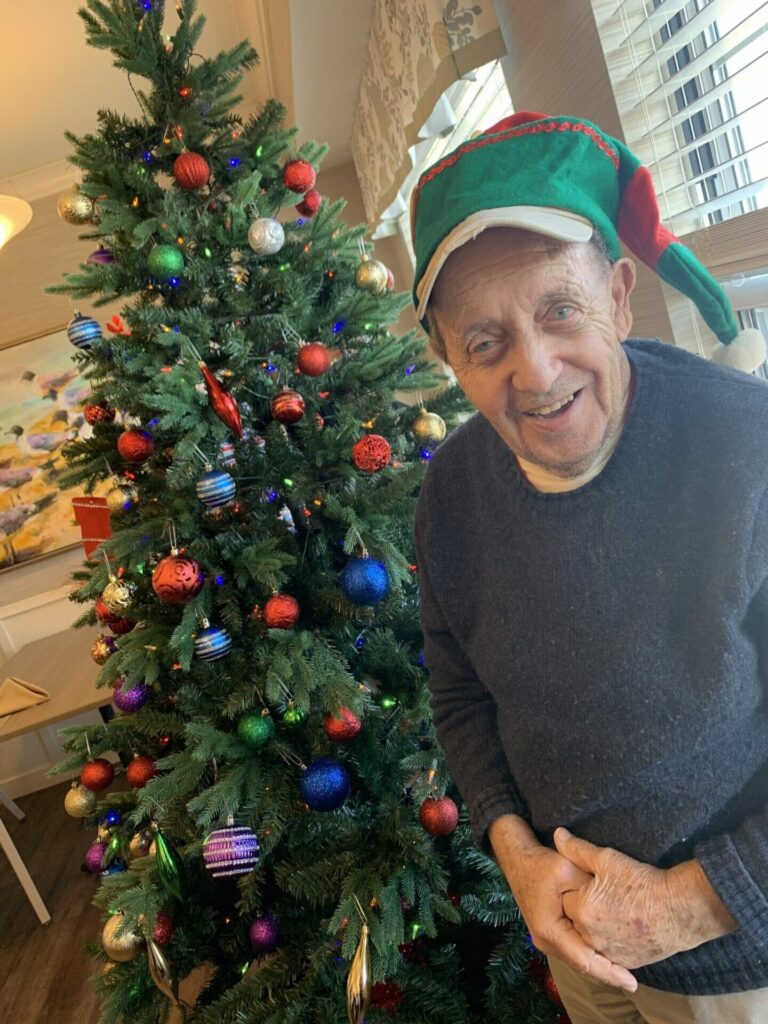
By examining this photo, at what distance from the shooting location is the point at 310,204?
4.58 ft

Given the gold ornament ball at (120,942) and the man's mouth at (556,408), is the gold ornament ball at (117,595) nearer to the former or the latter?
the gold ornament ball at (120,942)

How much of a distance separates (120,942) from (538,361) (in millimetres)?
1284

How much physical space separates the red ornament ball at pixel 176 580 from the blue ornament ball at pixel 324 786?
37 centimetres

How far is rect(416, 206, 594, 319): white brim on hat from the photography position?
590 millimetres

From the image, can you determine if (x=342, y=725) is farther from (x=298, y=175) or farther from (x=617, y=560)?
(x=298, y=175)

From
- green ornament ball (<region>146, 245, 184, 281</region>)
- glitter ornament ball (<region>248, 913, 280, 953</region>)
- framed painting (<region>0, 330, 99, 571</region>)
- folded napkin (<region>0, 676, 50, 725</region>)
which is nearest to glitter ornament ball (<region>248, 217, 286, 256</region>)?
green ornament ball (<region>146, 245, 184, 281</region>)

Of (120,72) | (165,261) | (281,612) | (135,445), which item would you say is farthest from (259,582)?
(120,72)

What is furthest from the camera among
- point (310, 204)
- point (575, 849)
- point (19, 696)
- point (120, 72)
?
point (120, 72)

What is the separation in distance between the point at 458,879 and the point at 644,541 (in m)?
1.01

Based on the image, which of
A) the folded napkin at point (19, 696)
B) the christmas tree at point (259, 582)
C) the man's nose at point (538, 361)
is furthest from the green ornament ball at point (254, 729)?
the folded napkin at point (19, 696)

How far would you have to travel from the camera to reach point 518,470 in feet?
2.51

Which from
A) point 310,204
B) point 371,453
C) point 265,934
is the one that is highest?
point 310,204

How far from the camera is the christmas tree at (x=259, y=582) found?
1121mm

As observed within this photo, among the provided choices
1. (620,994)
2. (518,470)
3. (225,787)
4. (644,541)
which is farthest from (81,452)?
(620,994)
